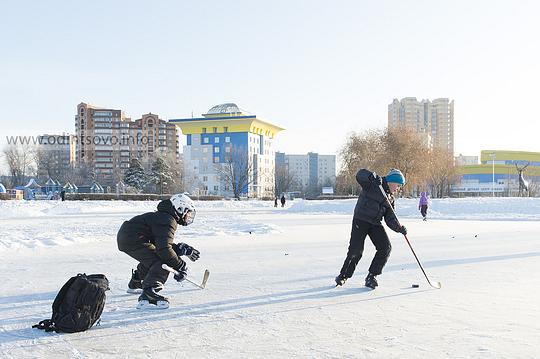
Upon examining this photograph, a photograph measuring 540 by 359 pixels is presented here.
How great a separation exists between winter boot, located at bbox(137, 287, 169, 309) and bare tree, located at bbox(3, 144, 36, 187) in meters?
90.2

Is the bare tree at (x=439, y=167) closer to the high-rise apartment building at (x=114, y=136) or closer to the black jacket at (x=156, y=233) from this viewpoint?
the black jacket at (x=156, y=233)

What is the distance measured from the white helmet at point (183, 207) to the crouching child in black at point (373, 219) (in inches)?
83.2

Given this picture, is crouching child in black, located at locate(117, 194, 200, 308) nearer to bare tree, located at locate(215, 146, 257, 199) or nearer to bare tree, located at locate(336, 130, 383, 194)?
bare tree, located at locate(336, 130, 383, 194)

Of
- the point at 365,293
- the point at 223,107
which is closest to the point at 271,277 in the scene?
the point at 365,293

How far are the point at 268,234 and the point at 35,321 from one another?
424 inches

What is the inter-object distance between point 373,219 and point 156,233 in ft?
8.54

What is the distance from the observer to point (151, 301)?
4.95m

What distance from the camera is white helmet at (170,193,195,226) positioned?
509 centimetres

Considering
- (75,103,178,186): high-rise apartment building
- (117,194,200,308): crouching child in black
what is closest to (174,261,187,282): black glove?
(117,194,200,308): crouching child in black

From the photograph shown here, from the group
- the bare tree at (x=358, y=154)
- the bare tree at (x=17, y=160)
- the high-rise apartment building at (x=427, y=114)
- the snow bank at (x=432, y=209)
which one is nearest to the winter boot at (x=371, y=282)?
the snow bank at (x=432, y=209)

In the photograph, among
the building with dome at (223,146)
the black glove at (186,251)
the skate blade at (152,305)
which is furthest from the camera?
the building with dome at (223,146)

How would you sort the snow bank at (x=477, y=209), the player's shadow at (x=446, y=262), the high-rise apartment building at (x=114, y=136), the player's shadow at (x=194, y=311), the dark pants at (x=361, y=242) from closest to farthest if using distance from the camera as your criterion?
1. the player's shadow at (x=194, y=311)
2. the dark pants at (x=361, y=242)
3. the player's shadow at (x=446, y=262)
4. the snow bank at (x=477, y=209)
5. the high-rise apartment building at (x=114, y=136)

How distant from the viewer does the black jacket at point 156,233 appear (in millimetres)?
4973

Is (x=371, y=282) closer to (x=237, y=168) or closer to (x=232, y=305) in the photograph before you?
(x=232, y=305)
